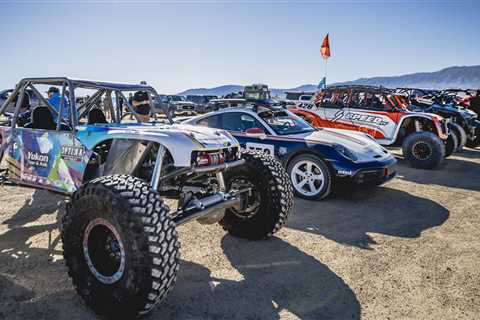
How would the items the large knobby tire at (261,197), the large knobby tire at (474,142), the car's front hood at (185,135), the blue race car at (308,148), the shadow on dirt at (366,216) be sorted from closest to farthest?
the car's front hood at (185,135), the large knobby tire at (261,197), the shadow on dirt at (366,216), the blue race car at (308,148), the large knobby tire at (474,142)

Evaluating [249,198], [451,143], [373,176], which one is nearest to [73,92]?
[249,198]

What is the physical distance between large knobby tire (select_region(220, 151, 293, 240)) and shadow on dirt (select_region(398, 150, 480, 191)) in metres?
4.49

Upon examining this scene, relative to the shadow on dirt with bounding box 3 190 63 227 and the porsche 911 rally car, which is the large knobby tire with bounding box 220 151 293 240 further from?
the porsche 911 rally car

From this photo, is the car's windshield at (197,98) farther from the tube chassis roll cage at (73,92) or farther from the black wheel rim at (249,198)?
the black wheel rim at (249,198)

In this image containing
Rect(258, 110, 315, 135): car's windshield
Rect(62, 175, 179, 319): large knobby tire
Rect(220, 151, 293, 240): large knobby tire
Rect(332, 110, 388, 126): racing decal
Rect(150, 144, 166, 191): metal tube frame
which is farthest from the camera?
Rect(332, 110, 388, 126): racing decal

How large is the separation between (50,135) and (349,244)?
3.48 metres

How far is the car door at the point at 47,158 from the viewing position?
3.43 metres

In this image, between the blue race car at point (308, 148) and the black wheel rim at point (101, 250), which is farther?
the blue race car at point (308, 148)

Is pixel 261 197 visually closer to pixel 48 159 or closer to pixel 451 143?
pixel 48 159

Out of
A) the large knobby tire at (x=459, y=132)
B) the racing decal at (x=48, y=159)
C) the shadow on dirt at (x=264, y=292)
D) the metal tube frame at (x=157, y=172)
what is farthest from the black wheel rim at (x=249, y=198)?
the large knobby tire at (x=459, y=132)

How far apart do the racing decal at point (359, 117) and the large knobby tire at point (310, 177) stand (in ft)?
13.4

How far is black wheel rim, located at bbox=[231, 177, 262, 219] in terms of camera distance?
369 centimetres

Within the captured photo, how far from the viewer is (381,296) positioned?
2756 mm

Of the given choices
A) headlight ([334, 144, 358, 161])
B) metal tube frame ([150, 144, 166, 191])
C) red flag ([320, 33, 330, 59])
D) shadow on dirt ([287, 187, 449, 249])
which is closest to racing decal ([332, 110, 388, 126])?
shadow on dirt ([287, 187, 449, 249])
